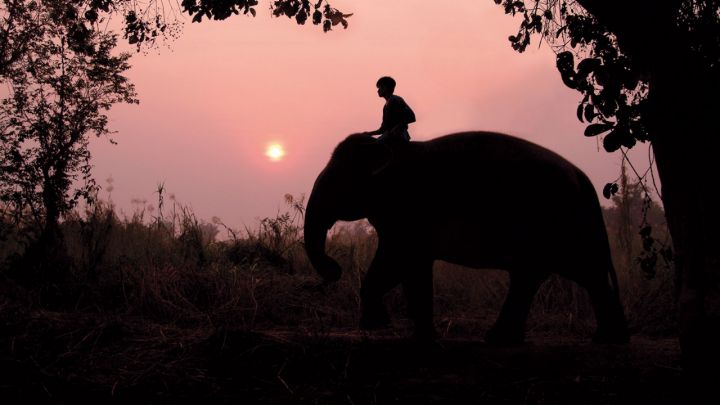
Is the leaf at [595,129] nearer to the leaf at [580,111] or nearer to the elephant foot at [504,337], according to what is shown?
the leaf at [580,111]

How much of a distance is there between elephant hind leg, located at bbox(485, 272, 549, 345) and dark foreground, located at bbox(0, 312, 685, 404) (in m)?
0.21

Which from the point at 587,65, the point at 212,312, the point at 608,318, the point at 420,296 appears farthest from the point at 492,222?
the point at 212,312

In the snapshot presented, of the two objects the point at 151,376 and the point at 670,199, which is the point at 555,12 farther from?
the point at 151,376

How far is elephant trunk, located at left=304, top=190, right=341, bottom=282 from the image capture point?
6.25 m

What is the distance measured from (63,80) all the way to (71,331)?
4987 millimetres

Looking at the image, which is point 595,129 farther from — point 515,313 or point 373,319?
point 373,319

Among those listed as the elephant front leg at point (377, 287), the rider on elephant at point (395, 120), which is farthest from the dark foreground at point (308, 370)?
the rider on elephant at point (395, 120)

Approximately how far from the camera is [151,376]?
170 inches

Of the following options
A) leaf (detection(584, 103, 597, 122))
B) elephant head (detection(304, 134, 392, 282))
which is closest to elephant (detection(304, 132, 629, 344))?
elephant head (detection(304, 134, 392, 282))

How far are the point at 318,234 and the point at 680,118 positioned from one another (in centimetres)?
314

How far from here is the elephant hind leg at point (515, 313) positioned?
5.38m

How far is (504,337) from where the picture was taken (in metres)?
5.37

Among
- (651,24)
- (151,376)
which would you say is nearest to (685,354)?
(651,24)

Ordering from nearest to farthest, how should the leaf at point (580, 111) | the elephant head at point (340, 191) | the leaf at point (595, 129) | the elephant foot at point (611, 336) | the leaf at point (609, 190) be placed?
the leaf at point (595, 129), the leaf at point (580, 111), the leaf at point (609, 190), the elephant foot at point (611, 336), the elephant head at point (340, 191)
